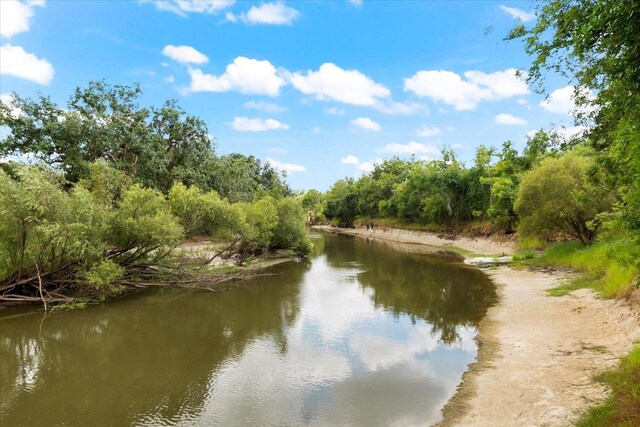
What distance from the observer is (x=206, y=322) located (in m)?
21.5

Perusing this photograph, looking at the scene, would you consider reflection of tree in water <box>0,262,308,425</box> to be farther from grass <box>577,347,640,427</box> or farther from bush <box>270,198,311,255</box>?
bush <box>270,198,311,255</box>

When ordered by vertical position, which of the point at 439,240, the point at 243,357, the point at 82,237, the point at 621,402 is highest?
the point at 82,237

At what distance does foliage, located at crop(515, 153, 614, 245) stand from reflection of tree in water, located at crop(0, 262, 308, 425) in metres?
19.8

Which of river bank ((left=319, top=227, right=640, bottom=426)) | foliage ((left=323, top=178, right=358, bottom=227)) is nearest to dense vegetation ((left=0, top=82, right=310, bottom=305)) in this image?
river bank ((left=319, top=227, right=640, bottom=426))

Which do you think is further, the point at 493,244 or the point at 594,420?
the point at 493,244

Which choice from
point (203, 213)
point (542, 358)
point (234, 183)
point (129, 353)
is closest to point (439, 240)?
point (234, 183)

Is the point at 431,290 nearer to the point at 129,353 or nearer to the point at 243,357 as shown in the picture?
the point at 243,357

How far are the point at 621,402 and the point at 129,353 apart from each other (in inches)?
644

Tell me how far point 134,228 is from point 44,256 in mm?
4869

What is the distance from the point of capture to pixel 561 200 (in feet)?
98.6

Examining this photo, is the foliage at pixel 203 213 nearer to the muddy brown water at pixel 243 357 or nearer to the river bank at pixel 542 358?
the muddy brown water at pixel 243 357

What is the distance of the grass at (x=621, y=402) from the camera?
7.62 metres

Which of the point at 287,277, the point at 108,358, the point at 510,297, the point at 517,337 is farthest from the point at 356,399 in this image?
the point at 287,277

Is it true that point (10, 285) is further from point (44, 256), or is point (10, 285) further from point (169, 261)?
point (169, 261)
